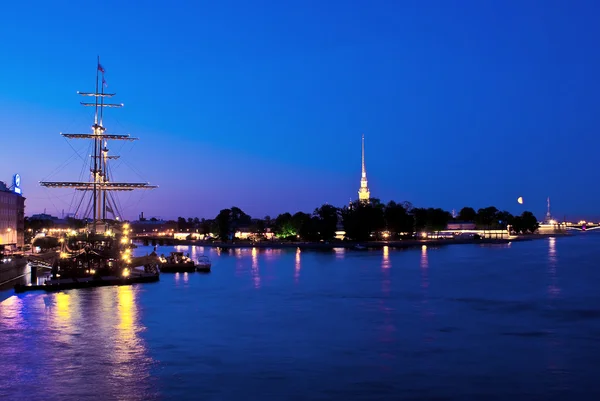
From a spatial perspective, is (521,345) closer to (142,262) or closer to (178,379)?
(178,379)

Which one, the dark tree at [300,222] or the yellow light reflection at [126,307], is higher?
the dark tree at [300,222]

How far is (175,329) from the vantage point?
117ft

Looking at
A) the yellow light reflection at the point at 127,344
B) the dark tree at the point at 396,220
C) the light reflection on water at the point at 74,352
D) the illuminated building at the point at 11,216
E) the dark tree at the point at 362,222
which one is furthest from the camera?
the dark tree at the point at 396,220

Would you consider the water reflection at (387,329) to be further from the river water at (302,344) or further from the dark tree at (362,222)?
the dark tree at (362,222)

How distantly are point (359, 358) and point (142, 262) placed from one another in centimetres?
5773

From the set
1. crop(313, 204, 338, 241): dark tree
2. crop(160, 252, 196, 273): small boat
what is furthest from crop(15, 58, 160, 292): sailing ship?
crop(313, 204, 338, 241): dark tree

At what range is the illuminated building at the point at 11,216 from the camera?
9254cm

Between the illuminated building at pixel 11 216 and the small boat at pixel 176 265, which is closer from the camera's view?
the small boat at pixel 176 265

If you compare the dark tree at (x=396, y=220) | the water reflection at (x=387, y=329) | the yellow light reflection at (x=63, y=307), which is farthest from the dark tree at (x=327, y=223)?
the yellow light reflection at (x=63, y=307)

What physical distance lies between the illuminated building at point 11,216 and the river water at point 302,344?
142 ft

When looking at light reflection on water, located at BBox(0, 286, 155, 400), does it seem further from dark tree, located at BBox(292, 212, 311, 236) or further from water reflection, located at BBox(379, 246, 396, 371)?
dark tree, located at BBox(292, 212, 311, 236)

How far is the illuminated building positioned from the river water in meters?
43.3

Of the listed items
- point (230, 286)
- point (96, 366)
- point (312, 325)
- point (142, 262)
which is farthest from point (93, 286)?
point (96, 366)

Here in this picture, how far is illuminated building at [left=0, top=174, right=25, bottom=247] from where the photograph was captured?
9254cm
